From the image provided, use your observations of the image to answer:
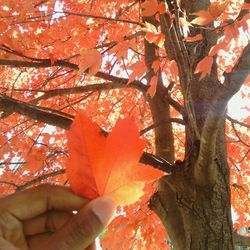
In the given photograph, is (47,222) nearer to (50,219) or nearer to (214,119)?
(50,219)

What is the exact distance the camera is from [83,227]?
2.43ft

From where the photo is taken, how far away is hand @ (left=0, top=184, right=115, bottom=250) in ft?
2.44

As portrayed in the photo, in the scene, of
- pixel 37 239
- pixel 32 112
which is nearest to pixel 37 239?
pixel 37 239

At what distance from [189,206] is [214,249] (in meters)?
0.35

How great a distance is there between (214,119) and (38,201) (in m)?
1.50

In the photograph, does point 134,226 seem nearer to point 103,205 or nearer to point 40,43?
point 40,43

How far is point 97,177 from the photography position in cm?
78

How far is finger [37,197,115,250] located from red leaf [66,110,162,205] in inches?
2.0

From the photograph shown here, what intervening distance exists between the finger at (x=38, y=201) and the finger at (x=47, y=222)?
2 cm

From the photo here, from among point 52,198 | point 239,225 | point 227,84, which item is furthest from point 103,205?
point 239,225

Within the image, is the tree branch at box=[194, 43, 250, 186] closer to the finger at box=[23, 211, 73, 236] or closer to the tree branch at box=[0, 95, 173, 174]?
the tree branch at box=[0, 95, 173, 174]

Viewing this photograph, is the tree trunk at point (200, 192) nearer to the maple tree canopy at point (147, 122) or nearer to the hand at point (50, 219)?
the maple tree canopy at point (147, 122)

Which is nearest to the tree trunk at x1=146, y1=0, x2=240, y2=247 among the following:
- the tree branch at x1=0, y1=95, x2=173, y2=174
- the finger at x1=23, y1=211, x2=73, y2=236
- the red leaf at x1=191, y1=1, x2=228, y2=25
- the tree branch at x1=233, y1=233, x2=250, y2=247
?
the red leaf at x1=191, y1=1, x2=228, y2=25

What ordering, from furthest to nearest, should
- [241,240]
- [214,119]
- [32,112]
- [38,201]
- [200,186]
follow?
[241,240], [200,186], [32,112], [214,119], [38,201]
